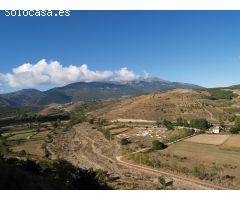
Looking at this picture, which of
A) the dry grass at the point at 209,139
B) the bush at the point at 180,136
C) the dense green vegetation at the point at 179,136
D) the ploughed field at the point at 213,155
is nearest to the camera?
the ploughed field at the point at 213,155

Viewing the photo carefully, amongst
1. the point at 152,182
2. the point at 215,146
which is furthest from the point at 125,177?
the point at 215,146

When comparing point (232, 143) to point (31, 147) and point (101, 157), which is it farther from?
point (31, 147)

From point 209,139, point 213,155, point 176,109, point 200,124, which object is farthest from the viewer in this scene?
point 176,109

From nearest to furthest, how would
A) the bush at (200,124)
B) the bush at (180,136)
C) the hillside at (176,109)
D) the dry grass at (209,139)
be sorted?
the dry grass at (209,139) < the bush at (180,136) < the bush at (200,124) < the hillside at (176,109)

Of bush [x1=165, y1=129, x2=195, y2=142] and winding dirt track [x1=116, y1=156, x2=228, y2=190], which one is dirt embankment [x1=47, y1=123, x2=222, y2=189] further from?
bush [x1=165, y1=129, x2=195, y2=142]

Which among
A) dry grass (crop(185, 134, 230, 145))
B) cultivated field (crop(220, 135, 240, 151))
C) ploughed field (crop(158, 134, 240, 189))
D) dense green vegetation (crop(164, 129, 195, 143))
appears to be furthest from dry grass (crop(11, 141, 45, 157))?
cultivated field (crop(220, 135, 240, 151))

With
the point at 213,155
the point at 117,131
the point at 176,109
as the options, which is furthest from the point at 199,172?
the point at 176,109

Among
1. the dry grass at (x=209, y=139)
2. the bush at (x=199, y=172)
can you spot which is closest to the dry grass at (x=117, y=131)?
the dry grass at (x=209, y=139)

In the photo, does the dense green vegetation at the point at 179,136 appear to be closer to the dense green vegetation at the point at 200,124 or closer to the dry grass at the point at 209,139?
the dry grass at the point at 209,139
